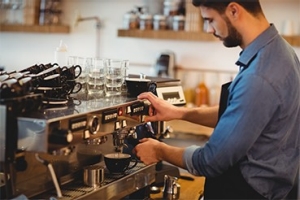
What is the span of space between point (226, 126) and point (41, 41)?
3040 mm

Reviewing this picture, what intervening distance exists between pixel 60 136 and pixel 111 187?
0.38 m

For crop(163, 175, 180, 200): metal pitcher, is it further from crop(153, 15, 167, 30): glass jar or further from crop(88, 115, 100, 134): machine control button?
crop(153, 15, 167, 30): glass jar

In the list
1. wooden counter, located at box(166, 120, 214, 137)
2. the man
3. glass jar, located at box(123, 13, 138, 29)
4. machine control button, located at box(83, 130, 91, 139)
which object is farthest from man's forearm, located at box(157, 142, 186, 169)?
glass jar, located at box(123, 13, 138, 29)

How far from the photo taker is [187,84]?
3621 mm

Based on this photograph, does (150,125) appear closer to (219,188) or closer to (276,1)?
(219,188)

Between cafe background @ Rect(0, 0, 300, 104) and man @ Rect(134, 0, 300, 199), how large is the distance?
75.1 inches

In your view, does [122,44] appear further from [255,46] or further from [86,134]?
[86,134]

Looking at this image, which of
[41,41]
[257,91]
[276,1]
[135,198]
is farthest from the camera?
[41,41]

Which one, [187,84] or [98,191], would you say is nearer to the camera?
[98,191]

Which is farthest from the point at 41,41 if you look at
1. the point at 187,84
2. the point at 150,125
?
the point at 150,125

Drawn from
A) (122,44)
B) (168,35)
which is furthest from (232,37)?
(122,44)

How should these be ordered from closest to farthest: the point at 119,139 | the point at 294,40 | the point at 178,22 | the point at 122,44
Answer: the point at 119,139, the point at 294,40, the point at 178,22, the point at 122,44

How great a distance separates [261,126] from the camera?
1353 millimetres

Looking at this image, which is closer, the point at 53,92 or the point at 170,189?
the point at 53,92
